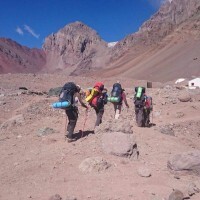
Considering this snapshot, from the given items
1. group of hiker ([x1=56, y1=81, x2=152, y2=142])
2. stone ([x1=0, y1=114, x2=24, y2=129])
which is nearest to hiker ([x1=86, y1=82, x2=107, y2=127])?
group of hiker ([x1=56, y1=81, x2=152, y2=142])

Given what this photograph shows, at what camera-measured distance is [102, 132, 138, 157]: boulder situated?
9.31 metres

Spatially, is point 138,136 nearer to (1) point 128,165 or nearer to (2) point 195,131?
(1) point 128,165

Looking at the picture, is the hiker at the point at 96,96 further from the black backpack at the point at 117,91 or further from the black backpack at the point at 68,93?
the black backpack at the point at 117,91

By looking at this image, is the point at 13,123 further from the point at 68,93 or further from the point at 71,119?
the point at 68,93

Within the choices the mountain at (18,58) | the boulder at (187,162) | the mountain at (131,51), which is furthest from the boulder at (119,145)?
the mountain at (18,58)

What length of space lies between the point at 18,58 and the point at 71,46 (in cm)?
2341

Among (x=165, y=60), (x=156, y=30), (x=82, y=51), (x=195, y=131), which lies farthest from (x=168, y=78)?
(x=82, y=51)

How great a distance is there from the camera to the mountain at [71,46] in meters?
147

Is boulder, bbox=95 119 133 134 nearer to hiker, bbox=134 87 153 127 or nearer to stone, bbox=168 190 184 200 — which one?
hiker, bbox=134 87 153 127

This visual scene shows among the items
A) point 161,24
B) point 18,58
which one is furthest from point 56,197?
point 18,58

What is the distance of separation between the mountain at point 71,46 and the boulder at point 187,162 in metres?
133

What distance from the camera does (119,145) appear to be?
9422 millimetres

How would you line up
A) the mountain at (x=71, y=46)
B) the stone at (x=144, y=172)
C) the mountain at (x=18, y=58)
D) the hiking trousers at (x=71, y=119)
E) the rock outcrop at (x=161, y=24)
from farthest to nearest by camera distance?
the mountain at (x=71, y=46)
the mountain at (x=18, y=58)
the rock outcrop at (x=161, y=24)
the hiking trousers at (x=71, y=119)
the stone at (x=144, y=172)

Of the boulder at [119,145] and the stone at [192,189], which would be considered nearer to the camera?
the stone at [192,189]
